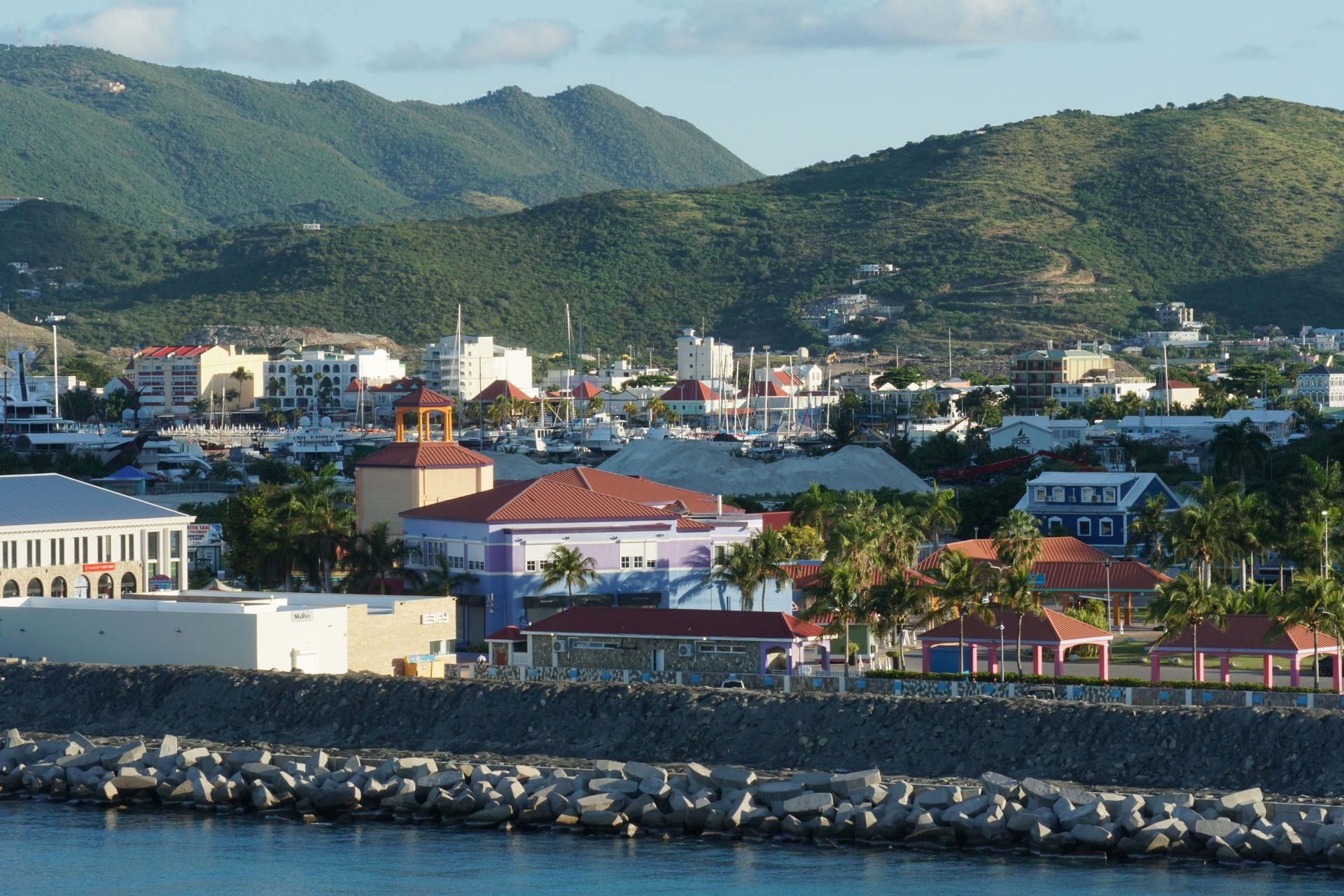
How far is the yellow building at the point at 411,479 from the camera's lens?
60719 mm

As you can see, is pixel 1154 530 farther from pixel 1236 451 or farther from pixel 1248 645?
pixel 1236 451

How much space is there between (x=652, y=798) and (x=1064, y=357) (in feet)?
431

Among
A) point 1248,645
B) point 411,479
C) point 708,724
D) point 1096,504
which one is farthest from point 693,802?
point 1096,504

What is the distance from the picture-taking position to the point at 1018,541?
52938 mm

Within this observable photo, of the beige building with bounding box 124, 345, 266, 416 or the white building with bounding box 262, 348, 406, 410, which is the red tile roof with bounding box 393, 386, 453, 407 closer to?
the beige building with bounding box 124, 345, 266, 416

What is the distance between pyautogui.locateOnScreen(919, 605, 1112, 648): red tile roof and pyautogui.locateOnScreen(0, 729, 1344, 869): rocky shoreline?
8720mm

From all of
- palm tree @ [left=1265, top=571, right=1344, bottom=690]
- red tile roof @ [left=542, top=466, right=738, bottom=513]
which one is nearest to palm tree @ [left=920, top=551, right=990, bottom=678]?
palm tree @ [left=1265, top=571, right=1344, bottom=690]

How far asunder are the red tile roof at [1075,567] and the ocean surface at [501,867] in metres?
22.6

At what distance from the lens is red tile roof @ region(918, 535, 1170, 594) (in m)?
58.2

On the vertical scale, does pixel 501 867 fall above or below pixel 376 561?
below

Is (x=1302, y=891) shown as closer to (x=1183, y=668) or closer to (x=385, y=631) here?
(x=1183, y=668)

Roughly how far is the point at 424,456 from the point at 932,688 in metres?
22.6

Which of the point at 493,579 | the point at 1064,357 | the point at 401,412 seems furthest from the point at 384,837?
the point at 1064,357

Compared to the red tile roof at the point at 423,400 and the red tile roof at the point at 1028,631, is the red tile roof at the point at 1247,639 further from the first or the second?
the red tile roof at the point at 423,400
